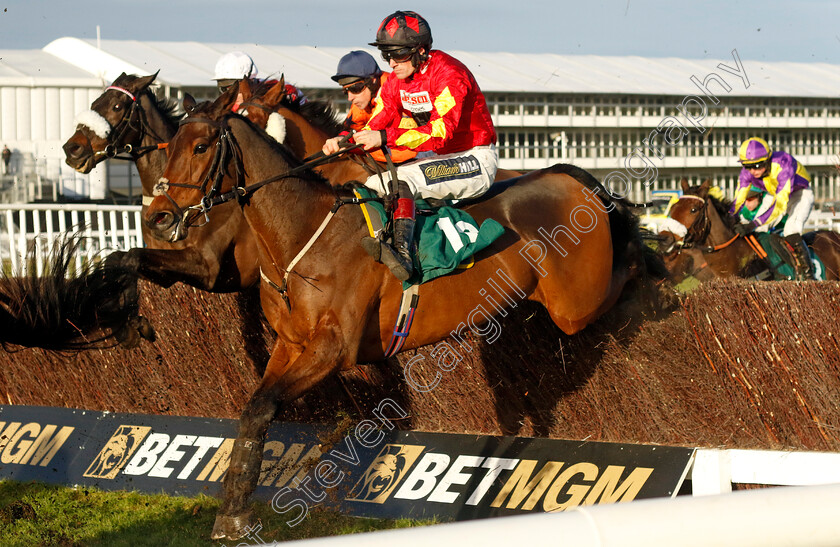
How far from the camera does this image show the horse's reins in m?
5.36

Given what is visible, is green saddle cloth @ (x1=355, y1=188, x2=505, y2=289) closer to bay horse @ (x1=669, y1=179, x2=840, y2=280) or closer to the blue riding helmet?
the blue riding helmet

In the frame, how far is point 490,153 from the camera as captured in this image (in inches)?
170

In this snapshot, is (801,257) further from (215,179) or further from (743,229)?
(215,179)

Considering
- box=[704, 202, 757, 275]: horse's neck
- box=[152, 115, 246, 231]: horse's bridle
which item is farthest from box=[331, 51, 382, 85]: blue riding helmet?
box=[704, 202, 757, 275]: horse's neck

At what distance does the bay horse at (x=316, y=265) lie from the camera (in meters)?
3.41

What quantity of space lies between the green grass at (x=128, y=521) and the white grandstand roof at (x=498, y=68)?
1643 cm

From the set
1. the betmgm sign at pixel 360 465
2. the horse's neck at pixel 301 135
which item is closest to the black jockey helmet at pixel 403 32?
the horse's neck at pixel 301 135

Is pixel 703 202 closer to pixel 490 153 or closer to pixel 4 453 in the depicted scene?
pixel 490 153

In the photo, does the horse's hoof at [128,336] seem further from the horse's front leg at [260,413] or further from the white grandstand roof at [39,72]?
the white grandstand roof at [39,72]

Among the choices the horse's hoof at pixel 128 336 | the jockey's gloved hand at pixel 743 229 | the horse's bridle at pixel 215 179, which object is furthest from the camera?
the jockey's gloved hand at pixel 743 229

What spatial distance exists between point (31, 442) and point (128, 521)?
5.09 feet

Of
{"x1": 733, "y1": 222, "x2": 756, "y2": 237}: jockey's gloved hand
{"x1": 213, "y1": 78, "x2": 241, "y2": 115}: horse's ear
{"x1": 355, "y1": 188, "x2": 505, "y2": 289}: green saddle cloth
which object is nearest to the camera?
{"x1": 213, "y1": 78, "x2": 241, "y2": 115}: horse's ear

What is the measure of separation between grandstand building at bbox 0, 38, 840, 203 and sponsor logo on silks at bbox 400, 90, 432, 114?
55.7 feet

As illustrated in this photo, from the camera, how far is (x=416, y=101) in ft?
13.4
